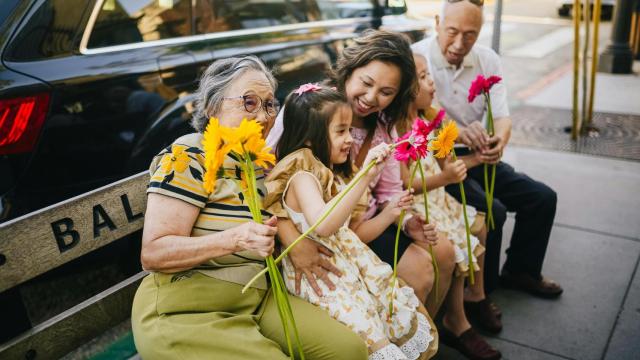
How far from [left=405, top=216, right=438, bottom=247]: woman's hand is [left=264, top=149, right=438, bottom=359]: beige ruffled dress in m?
0.25

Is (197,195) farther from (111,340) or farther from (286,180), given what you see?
(111,340)

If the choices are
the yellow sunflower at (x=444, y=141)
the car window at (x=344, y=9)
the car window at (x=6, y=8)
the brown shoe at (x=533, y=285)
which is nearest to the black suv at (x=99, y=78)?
the car window at (x=6, y=8)

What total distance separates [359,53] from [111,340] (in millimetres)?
1535

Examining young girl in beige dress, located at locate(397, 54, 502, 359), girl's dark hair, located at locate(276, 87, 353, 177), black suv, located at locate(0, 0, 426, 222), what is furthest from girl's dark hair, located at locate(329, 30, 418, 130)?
black suv, located at locate(0, 0, 426, 222)

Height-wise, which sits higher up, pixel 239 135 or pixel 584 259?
pixel 239 135

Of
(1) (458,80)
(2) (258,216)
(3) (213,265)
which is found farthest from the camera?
(1) (458,80)

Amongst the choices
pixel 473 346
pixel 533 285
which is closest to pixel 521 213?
pixel 533 285

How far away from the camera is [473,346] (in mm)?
2777

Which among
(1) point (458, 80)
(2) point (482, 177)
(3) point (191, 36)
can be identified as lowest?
(2) point (482, 177)

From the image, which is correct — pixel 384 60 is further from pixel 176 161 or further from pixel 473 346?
pixel 473 346

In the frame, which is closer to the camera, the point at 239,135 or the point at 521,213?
the point at 239,135

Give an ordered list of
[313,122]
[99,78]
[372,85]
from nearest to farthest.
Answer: [313,122], [372,85], [99,78]

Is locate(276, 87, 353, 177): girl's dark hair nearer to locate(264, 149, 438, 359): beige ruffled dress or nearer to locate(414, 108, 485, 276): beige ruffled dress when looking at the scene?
locate(264, 149, 438, 359): beige ruffled dress

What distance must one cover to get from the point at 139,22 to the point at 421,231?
5.58ft
